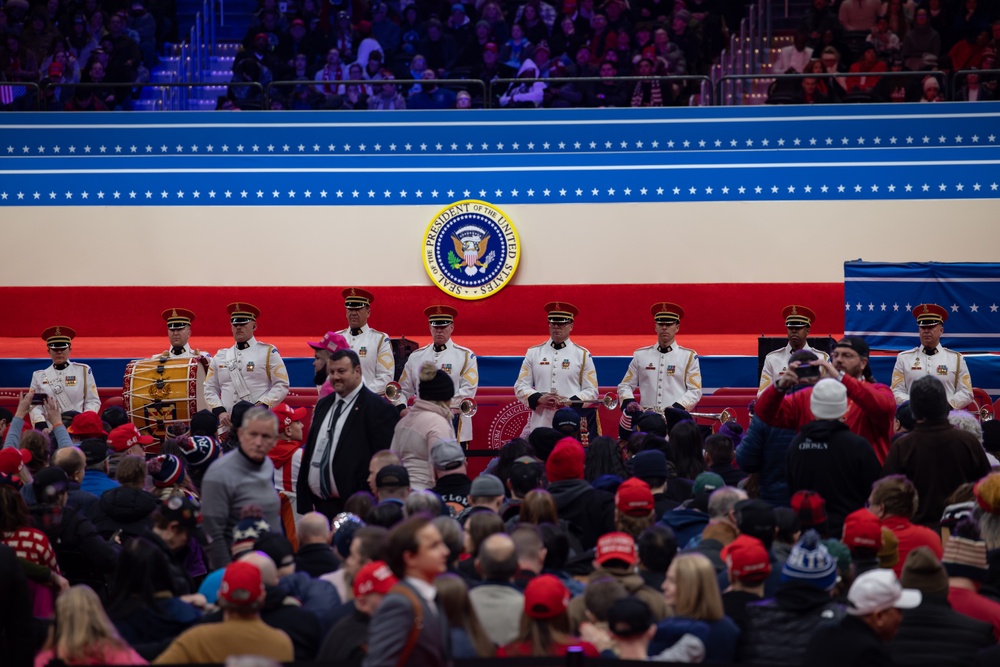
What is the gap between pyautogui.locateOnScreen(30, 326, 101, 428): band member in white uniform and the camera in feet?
40.2

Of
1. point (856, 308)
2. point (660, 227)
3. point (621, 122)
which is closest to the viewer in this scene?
point (856, 308)

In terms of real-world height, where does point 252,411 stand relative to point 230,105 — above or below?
below

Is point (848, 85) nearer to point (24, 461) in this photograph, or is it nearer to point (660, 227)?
point (660, 227)

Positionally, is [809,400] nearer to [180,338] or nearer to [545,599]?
[545,599]

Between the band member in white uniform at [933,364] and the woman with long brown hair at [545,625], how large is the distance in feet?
23.5

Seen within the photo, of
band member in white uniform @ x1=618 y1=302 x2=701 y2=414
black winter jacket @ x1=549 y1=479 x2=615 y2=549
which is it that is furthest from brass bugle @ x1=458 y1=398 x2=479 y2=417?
black winter jacket @ x1=549 y1=479 x2=615 y2=549

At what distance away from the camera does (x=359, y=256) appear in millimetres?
15211

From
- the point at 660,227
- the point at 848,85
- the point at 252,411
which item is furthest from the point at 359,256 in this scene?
the point at 252,411

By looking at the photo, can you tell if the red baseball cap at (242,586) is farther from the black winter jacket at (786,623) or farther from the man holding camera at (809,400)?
the man holding camera at (809,400)

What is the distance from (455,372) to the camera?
11.7m

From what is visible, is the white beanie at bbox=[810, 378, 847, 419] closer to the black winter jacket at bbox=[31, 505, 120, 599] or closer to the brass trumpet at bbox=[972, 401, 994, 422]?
the black winter jacket at bbox=[31, 505, 120, 599]

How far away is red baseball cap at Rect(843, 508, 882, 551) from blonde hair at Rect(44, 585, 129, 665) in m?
3.04

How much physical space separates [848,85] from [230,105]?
7965 mm

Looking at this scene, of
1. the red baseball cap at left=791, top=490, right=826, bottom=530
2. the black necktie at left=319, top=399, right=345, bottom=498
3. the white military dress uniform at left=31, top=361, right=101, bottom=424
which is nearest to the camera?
the red baseball cap at left=791, top=490, right=826, bottom=530
